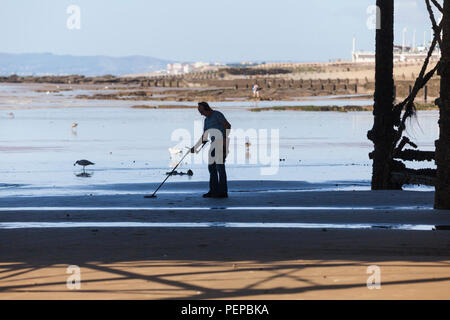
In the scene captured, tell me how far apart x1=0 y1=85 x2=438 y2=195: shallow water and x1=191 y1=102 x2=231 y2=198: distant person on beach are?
359 centimetres

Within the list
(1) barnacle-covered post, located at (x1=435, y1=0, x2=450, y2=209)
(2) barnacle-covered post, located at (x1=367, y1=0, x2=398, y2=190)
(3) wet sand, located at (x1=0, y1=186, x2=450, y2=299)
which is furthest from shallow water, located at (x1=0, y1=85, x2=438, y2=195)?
(1) barnacle-covered post, located at (x1=435, y1=0, x2=450, y2=209)

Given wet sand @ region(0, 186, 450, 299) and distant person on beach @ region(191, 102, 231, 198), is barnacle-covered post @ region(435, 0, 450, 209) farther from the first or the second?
distant person on beach @ region(191, 102, 231, 198)

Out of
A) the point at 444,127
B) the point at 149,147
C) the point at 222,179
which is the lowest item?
the point at 149,147

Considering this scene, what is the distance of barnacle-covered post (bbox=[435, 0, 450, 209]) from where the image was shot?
43.9 feet

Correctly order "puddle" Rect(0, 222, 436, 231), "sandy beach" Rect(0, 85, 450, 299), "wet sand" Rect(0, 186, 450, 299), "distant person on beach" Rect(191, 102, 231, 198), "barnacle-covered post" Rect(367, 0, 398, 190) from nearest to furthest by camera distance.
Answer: "wet sand" Rect(0, 186, 450, 299), "sandy beach" Rect(0, 85, 450, 299), "puddle" Rect(0, 222, 436, 231), "distant person on beach" Rect(191, 102, 231, 198), "barnacle-covered post" Rect(367, 0, 398, 190)

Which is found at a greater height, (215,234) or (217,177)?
(217,177)

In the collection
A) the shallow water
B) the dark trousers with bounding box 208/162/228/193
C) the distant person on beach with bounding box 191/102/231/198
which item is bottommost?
the shallow water

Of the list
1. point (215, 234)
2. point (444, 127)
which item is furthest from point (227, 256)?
point (444, 127)

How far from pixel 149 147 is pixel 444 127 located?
1809 cm

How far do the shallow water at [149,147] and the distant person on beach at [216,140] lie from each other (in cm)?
359

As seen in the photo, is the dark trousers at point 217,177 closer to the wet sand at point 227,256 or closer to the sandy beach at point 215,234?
the sandy beach at point 215,234

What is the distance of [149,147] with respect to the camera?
102 feet

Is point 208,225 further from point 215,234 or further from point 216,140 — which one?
point 216,140

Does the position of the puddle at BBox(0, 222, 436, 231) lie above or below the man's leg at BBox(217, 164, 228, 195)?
below
